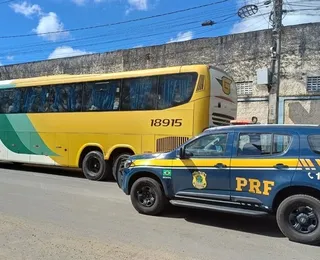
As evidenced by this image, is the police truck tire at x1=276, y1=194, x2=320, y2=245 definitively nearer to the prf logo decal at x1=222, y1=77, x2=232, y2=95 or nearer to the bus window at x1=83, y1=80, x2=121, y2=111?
the prf logo decal at x1=222, y1=77, x2=232, y2=95

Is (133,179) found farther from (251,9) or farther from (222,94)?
(251,9)

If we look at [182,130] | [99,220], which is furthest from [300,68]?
[99,220]

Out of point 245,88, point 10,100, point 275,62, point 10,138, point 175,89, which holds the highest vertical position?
point 275,62

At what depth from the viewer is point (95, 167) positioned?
486 inches

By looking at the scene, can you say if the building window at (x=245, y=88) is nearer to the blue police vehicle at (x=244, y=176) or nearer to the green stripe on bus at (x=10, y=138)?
the green stripe on bus at (x=10, y=138)

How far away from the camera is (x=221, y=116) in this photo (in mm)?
10938

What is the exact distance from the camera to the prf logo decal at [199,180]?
259 inches

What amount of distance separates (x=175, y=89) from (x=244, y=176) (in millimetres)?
4971

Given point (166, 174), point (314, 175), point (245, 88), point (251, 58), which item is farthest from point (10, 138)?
point (314, 175)

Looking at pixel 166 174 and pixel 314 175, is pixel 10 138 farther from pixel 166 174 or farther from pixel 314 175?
pixel 314 175

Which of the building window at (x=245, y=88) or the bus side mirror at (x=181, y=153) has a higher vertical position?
the building window at (x=245, y=88)

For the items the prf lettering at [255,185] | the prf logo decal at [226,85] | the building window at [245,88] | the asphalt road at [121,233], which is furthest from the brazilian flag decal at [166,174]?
the building window at [245,88]

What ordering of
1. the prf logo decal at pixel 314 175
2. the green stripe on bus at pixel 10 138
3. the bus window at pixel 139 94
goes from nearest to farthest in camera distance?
the prf logo decal at pixel 314 175 → the bus window at pixel 139 94 → the green stripe on bus at pixel 10 138

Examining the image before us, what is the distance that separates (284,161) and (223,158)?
1.01 m
